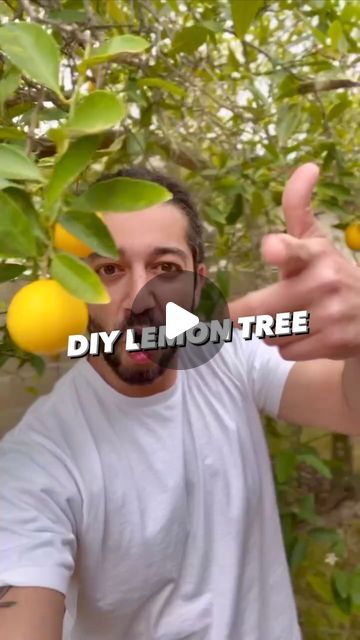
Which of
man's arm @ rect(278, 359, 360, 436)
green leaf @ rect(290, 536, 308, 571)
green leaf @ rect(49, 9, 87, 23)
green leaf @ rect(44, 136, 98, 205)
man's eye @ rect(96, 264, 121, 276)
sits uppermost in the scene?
green leaf @ rect(49, 9, 87, 23)

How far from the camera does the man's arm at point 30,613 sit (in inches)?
21.2

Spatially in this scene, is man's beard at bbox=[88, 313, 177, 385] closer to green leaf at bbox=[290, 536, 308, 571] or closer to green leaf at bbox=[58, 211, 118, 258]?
green leaf at bbox=[58, 211, 118, 258]

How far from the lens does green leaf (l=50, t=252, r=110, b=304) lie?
1.13 feet

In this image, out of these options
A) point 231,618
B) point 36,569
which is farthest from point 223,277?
point 36,569

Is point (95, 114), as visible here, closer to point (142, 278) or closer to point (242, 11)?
point (142, 278)

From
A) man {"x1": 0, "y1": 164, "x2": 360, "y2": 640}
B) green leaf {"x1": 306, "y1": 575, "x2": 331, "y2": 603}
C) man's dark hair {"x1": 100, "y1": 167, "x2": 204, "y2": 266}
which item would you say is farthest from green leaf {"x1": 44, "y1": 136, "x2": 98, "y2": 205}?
green leaf {"x1": 306, "y1": 575, "x2": 331, "y2": 603}

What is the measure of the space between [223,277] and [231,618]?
61 cm

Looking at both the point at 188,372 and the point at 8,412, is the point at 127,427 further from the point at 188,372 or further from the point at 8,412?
the point at 8,412

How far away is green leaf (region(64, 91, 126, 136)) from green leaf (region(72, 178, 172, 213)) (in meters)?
0.03

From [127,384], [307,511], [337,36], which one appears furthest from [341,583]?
[337,36]

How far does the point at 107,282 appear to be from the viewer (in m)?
0.61

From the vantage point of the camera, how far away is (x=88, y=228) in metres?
0.36

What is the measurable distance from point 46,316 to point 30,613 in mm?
323

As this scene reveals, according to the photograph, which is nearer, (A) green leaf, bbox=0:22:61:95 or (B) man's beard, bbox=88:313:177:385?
(A) green leaf, bbox=0:22:61:95
